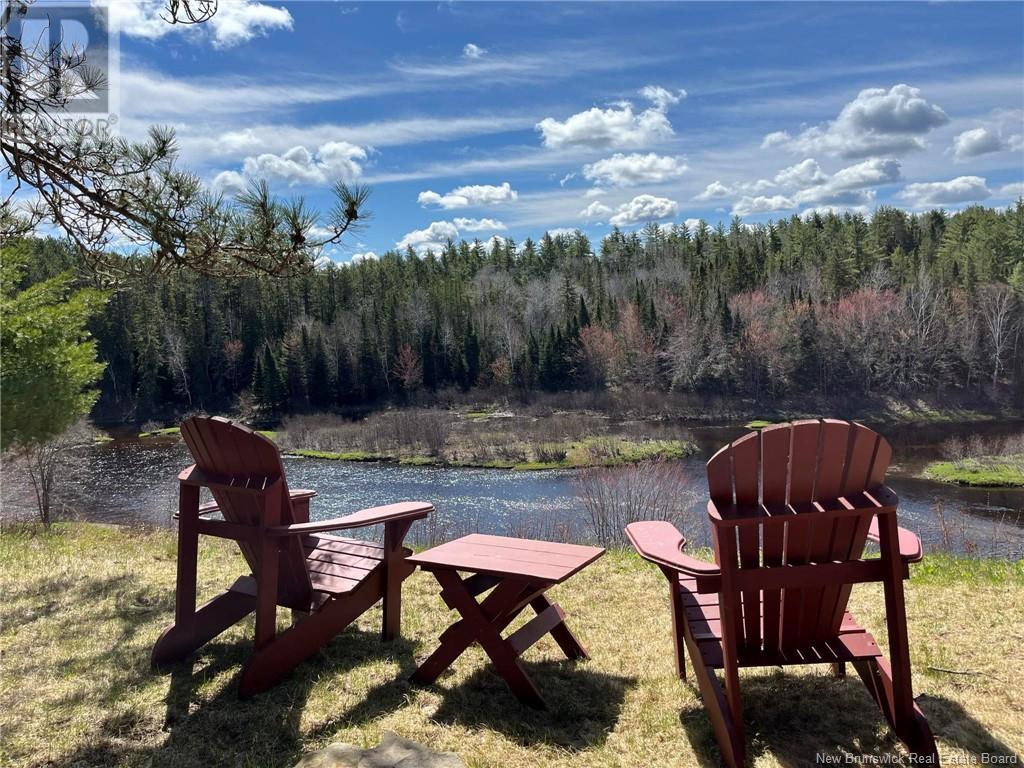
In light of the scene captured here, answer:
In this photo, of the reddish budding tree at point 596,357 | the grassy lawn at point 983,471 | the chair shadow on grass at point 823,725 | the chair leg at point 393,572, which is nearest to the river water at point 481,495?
the grassy lawn at point 983,471

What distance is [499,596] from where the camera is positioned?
2.91 metres

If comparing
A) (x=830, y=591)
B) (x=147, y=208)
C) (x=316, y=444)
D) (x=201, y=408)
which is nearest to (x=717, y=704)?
(x=830, y=591)

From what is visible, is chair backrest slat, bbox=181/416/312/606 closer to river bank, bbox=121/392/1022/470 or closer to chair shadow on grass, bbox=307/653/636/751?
chair shadow on grass, bbox=307/653/636/751

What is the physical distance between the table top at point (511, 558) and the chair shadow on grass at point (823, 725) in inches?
29.2

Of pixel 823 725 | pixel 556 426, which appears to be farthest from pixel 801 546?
pixel 556 426

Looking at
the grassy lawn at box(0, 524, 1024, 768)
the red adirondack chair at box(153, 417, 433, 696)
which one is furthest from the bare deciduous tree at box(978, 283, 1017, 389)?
the red adirondack chair at box(153, 417, 433, 696)

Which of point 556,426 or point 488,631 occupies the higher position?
point 488,631

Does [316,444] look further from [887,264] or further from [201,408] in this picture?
[887,264]

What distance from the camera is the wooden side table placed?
9.10ft

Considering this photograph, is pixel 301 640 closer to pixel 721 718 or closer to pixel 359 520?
pixel 359 520

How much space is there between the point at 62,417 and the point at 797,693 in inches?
347

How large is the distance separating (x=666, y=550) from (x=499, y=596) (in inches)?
30.2

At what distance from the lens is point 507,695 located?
2.91 meters

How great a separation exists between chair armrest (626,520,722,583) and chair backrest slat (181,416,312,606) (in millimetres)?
1508
